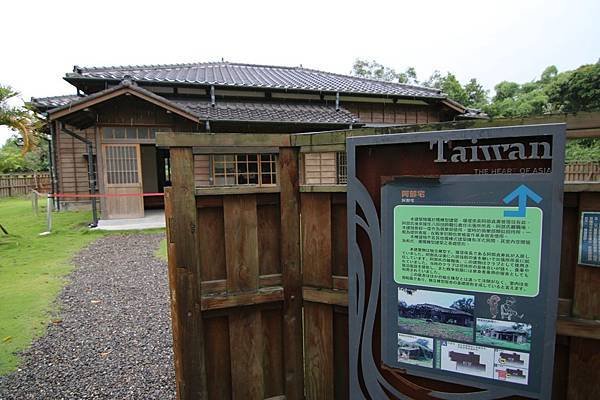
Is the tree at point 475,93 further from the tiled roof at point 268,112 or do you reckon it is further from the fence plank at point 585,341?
the fence plank at point 585,341

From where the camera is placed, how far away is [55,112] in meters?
9.03

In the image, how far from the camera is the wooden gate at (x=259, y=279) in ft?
6.26

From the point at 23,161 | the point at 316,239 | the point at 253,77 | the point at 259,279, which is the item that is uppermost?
the point at 253,77

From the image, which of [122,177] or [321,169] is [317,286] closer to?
[122,177]

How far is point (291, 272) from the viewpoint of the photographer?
204 centimetres

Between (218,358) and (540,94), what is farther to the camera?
(540,94)

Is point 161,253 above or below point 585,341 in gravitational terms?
below

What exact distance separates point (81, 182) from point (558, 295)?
47.9 feet

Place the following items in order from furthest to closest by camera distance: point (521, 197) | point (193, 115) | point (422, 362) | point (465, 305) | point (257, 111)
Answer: point (257, 111), point (193, 115), point (422, 362), point (465, 305), point (521, 197)

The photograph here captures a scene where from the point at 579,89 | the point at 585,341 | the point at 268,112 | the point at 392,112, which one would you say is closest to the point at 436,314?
the point at 585,341

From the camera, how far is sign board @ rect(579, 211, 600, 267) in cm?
144

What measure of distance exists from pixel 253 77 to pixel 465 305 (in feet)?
46.3

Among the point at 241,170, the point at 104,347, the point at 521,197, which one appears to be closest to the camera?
the point at 521,197

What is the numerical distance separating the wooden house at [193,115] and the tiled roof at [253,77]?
0.14 feet
